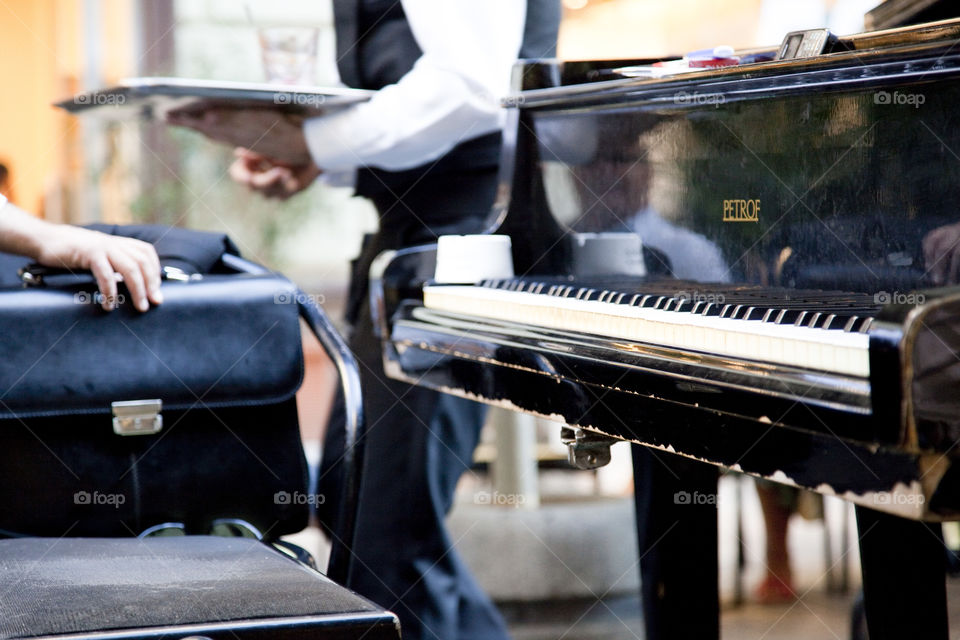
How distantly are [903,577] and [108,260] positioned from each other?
94 cm

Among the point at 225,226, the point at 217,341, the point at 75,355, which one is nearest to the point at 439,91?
the point at 217,341

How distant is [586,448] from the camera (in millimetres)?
1297

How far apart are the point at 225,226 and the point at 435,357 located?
2737mm

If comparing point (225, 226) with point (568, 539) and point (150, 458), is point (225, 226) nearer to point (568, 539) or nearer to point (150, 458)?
point (568, 539)

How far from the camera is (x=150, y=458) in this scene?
50.1 inches
